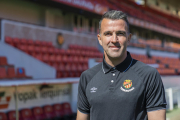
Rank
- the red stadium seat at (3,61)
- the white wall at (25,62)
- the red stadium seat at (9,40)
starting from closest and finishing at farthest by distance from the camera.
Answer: the red stadium seat at (3,61), the white wall at (25,62), the red stadium seat at (9,40)

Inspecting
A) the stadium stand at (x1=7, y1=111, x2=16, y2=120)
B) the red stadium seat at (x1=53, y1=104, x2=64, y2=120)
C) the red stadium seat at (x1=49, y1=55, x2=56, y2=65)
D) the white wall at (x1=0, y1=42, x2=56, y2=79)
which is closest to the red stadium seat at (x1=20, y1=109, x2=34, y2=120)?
the stadium stand at (x1=7, y1=111, x2=16, y2=120)

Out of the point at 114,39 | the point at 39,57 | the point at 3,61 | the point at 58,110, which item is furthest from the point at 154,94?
the point at 39,57

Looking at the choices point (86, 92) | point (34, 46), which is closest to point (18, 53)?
point (34, 46)

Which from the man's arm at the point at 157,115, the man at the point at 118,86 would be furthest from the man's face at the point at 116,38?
the man's arm at the point at 157,115

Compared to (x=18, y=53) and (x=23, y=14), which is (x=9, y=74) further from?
(x=23, y=14)

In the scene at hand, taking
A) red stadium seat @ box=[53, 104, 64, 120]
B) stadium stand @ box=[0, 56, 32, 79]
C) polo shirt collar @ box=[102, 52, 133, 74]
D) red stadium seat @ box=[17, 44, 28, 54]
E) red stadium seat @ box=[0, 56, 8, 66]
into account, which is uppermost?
red stadium seat @ box=[17, 44, 28, 54]

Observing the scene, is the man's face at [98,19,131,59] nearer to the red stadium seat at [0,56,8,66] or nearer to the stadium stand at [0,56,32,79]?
the stadium stand at [0,56,32,79]

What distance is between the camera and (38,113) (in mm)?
5008

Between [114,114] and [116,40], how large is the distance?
42 cm

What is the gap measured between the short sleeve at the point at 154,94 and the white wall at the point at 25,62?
15.3ft

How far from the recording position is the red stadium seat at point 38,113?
4949mm

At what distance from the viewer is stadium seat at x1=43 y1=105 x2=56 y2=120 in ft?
16.9

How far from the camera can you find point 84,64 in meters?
8.01

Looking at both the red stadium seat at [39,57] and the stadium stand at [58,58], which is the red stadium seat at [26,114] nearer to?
the stadium stand at [58,58]
